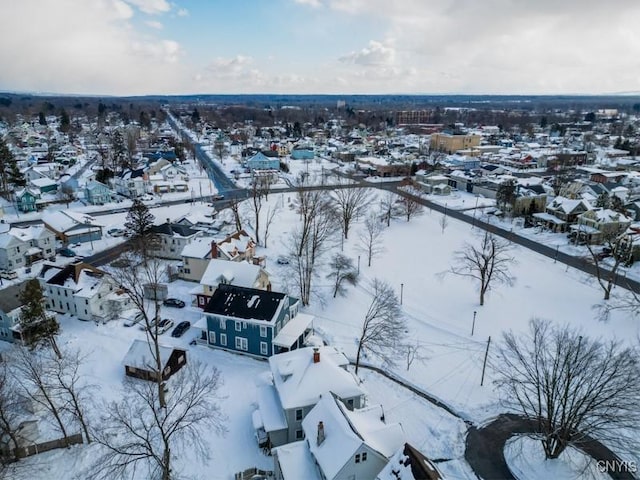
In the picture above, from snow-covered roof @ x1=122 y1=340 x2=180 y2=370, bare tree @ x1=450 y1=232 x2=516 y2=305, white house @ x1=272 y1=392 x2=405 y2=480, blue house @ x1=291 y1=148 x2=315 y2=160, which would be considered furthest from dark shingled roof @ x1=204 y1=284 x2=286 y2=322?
blue house @ x1=291 y1=148 x2=315 y2=160

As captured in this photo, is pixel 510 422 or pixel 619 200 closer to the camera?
pixel 510 422

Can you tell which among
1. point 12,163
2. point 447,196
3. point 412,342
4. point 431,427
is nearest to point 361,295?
point 412,342

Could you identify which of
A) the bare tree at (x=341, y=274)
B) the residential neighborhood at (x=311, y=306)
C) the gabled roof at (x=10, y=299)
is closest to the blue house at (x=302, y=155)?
the residential neighborhood at (x=311, y=306)

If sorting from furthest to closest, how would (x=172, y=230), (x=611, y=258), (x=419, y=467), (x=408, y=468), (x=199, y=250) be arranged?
(x=172, y=230) < (x=611, y=258) < (x=199, y=250) < (x=408, y=468) < (x=419, y=467)

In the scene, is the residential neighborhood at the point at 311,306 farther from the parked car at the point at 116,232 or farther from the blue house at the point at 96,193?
the parked car at the point at 116,232

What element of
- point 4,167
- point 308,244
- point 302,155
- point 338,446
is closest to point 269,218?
point 308,244

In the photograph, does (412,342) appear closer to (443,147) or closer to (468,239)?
(468,239)

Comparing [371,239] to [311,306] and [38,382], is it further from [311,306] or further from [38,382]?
[38,382]
